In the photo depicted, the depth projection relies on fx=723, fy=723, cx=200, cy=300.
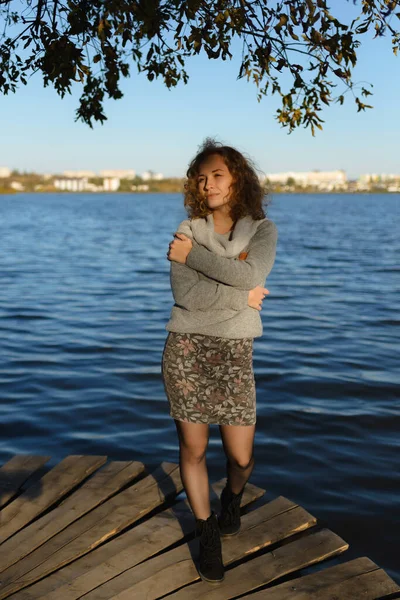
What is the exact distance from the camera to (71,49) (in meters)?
5.20

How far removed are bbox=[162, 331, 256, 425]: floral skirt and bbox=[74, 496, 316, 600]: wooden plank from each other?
891 millimetres

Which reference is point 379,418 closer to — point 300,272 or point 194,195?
point 194,195

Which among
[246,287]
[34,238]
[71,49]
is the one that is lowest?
[34,238]

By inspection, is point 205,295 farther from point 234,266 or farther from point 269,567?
point 269,567

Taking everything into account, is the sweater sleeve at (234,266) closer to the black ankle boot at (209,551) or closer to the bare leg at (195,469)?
the bare leg at (195,469)

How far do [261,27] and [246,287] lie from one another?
7.62 ft

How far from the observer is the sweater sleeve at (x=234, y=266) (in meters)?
3.98

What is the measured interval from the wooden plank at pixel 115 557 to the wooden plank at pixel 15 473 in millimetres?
1187

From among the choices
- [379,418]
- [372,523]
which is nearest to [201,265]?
[372,523]

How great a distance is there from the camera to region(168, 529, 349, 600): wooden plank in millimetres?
3972

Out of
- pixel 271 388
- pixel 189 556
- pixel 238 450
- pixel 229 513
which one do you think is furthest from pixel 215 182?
pixel 271 388

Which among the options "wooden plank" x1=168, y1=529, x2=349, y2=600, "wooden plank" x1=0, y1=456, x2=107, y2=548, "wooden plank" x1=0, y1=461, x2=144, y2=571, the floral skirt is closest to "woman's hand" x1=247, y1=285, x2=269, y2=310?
the floral skirt

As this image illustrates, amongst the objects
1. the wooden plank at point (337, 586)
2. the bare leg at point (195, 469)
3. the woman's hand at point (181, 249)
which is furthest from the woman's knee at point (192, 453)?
the woman's hand at point (181, 249)

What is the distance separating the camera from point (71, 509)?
16.4ft
